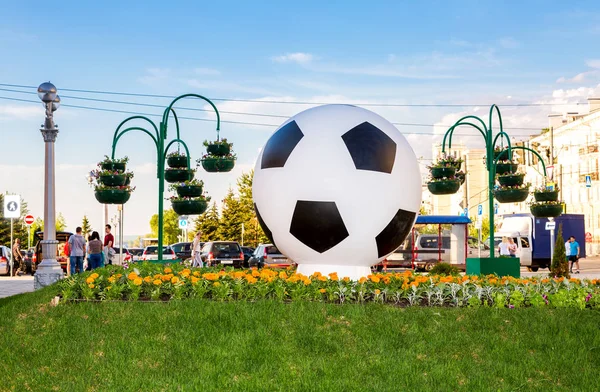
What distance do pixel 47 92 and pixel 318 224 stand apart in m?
11.4

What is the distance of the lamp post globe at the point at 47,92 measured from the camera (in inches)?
783

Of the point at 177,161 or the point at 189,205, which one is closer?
the point at 189,205

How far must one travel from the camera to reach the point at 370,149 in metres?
11.5

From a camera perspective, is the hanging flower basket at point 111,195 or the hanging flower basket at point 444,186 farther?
the hanging flower basket at point 444,186

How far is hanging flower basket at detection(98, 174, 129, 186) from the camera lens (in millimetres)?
15477

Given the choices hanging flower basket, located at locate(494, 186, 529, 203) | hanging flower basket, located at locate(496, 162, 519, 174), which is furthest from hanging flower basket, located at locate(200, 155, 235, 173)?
hanging flower basket, located at locate(496, 162, 519, 174)

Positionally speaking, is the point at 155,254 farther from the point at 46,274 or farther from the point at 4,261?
the point at 46,274

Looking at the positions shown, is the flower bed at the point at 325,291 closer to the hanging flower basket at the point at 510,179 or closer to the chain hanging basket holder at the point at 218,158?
the chain hanging basket holder at the point at 218,158

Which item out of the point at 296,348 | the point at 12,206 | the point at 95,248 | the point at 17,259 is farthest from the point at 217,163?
the point at 17,259

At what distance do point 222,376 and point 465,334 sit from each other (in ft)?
9.81

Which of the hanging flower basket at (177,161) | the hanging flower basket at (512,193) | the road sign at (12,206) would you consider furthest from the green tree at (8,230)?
the hanging flower basket at (512,193)

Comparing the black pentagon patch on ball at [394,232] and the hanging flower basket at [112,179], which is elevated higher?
the hanging flower basket at [112,179]

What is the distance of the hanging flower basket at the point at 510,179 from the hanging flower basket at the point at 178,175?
741 centimetres

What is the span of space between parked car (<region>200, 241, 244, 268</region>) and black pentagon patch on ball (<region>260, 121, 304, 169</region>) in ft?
71.6
